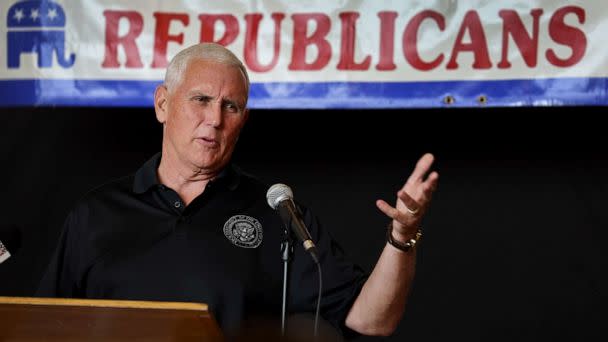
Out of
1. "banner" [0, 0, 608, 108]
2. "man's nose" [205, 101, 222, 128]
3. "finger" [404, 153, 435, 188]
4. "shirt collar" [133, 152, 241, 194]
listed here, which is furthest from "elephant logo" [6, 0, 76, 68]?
"finger" [404, 153, 435, 188]

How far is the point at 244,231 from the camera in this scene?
105 inches

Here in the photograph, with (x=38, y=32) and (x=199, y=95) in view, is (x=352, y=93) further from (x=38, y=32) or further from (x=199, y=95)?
(x=38, y=32)

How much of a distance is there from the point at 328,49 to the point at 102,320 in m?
2.15

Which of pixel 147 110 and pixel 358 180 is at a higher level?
pixel 147 110

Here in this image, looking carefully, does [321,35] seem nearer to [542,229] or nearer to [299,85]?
[299,85]

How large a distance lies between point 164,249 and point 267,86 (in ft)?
4.31

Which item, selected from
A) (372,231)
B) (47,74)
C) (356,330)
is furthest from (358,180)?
(356,330)

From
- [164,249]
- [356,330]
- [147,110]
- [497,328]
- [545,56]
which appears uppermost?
[545,56]

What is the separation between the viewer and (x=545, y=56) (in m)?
3.67

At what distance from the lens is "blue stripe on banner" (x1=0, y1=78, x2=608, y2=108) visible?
3.63 m

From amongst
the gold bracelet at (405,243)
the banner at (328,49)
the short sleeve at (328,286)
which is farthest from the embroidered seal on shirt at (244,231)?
the banner at (328,49)

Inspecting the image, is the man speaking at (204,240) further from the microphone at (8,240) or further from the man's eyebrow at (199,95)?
the microphone at (8,240)

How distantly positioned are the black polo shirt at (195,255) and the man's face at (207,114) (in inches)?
3.8

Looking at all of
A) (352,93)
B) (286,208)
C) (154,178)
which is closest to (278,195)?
(286,208)
